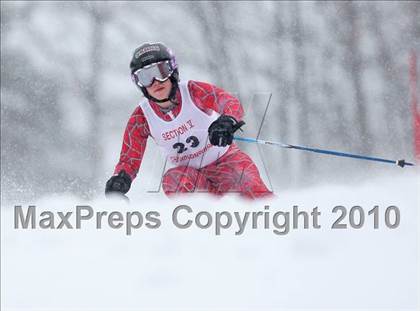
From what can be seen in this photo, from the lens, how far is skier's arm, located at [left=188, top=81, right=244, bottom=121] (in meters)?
4.95

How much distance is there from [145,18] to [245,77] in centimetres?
254

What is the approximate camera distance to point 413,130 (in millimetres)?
12953

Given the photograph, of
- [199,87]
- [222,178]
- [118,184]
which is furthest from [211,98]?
[118,184]

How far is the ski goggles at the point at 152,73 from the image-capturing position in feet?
15.9

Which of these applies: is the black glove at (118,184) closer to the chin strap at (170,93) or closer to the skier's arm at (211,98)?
the chin strap at (170,93)

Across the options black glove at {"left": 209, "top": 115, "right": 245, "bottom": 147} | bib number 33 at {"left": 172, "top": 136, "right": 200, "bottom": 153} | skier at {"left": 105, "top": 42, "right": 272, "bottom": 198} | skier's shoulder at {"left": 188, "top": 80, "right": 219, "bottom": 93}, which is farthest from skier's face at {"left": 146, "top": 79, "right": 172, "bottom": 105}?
black glove at {"left": 209, "top": 115, "right": 245, "bottom": 147}

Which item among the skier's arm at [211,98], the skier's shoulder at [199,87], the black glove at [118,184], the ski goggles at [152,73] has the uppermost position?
the ski goggles at [152,73]

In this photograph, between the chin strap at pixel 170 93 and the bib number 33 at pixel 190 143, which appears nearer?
the chin strap at pixel 170 93

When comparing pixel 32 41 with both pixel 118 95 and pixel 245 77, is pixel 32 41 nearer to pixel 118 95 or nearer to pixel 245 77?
pixel 118 95

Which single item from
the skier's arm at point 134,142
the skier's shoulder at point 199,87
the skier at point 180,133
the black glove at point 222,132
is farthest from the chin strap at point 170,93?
the black glove at point 222,132

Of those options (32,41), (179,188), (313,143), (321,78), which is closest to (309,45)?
(321,78)

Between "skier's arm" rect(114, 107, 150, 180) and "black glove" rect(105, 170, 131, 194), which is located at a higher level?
"skier's arm" rect(114, 107, 150, 180)

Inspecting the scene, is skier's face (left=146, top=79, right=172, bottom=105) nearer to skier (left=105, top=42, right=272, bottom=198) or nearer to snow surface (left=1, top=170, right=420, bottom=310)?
skier (left=105, top=42, right=272, bottom=198)

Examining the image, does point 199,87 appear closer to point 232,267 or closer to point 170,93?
point 170,93
